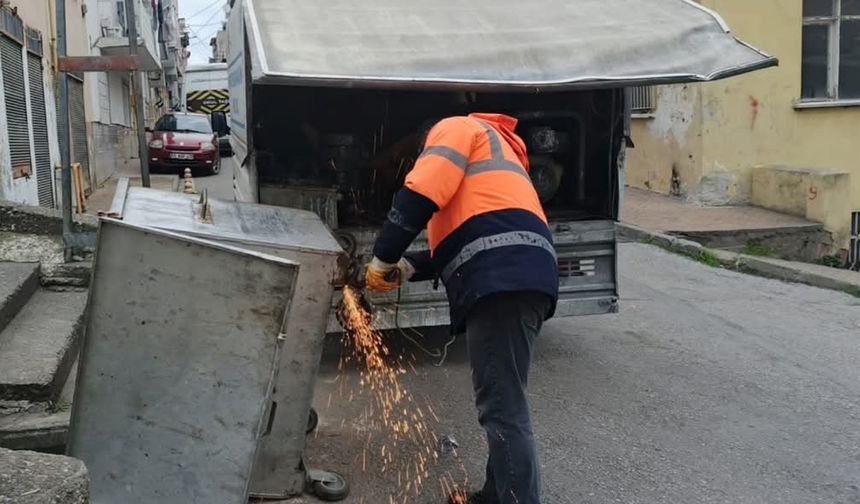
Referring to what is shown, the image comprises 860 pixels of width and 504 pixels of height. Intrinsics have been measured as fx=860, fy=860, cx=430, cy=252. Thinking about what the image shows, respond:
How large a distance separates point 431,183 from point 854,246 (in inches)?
424

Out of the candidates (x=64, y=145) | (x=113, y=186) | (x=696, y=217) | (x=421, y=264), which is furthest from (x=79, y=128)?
(x=421, y=264)

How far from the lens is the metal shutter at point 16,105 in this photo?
818 centimetres

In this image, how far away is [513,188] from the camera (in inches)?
137

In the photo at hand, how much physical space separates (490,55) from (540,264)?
1.96 metres

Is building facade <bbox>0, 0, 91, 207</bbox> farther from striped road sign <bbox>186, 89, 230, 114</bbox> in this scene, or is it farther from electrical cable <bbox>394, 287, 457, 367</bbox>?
striped road sign <bbox>186, 89, 230, 114</bbox>

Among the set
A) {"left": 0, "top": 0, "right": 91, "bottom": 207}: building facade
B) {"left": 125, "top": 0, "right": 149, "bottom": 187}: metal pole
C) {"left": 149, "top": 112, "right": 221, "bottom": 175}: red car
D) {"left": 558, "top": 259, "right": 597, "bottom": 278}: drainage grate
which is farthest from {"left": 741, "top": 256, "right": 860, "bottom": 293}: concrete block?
{"left": 149, "top": 112, "right": 221, "bottom": 175}: red car

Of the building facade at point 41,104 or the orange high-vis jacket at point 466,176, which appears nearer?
the orange high-vis jacket at point 466,176

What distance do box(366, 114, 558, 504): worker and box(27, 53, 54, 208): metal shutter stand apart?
23.8ft

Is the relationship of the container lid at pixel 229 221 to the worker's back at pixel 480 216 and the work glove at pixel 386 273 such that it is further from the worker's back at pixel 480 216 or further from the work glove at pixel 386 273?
the worker's back at pixel 480 216

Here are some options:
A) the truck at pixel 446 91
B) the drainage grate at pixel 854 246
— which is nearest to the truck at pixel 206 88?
the drainage grate at pixel 854 246

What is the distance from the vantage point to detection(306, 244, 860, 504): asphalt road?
4145mm

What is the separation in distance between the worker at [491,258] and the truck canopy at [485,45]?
50.0 inches

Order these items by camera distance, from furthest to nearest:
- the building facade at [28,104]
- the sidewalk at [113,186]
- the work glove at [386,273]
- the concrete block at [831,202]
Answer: the sidewalk at [113,186], the concrete block at [831,202], the building facade at [28,104], the work glove at [386,273]

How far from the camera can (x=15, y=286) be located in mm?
5164
